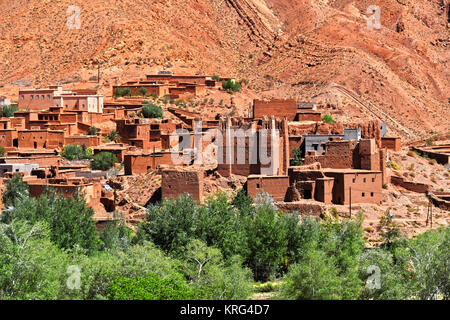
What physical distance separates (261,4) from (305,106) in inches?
1557

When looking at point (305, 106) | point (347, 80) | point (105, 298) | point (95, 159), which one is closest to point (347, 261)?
A: point (105, 298)

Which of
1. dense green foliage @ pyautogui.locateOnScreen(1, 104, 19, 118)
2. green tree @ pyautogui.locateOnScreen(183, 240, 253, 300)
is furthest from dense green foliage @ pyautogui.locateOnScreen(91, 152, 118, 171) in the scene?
green tree @ pyautogui.locateOnScreen(183, 240, 253, 300)

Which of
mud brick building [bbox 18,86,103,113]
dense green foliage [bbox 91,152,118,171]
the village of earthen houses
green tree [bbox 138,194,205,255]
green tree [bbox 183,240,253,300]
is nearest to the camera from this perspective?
green tree [bbox 183,240,253,300]

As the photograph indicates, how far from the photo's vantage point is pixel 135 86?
2266 inches

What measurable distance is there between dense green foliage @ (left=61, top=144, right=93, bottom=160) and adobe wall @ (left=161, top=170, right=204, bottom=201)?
8969 mm

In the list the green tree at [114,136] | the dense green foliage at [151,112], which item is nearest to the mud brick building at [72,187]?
the green tree at [114,136]

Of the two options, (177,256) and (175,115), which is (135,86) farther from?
(177,256)

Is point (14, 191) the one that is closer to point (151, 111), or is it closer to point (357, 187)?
point (357, 187)

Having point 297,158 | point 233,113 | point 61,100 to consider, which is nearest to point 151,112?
point 233,113

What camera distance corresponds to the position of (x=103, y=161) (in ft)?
136

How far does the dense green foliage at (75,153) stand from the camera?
43.2 m

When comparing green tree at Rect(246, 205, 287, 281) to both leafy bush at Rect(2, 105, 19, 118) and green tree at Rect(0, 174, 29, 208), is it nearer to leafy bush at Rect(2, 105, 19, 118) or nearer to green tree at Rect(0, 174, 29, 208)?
green tree at Rect(0, 174, 29, 208)

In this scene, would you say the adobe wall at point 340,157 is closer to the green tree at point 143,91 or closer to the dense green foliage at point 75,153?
the dense green foliage at point 75,153

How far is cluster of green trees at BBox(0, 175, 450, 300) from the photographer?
2458 centimetres
